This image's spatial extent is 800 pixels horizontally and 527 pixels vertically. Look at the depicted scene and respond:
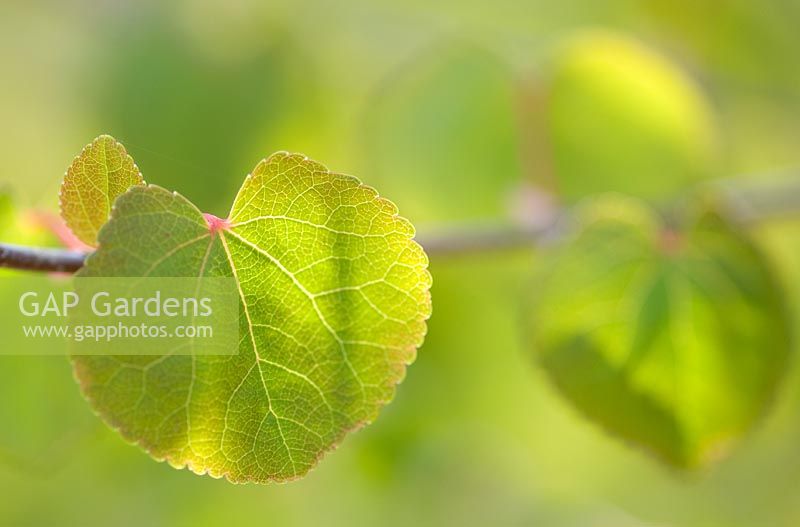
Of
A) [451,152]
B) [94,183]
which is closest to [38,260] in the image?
[94,183]

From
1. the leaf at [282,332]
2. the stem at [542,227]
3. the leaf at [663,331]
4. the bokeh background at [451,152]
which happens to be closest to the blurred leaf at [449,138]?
the bokeh background at [451,152]

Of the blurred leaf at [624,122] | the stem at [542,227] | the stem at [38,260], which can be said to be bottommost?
the stem at [38,260]

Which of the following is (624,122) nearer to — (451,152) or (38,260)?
(451,152)

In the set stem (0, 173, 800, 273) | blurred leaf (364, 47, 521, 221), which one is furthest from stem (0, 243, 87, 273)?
blurred leaf (364, 47, 521, 221)

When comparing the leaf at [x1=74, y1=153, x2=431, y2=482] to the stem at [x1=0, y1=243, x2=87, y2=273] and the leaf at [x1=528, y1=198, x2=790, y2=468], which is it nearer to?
the stem at [x1=0, y1=243, x2=87, y2=273]

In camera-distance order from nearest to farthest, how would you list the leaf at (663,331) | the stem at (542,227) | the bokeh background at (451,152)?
1. the leaf at (663,331)
2. the stem at (542,227)
3. the bokeh background at (451,152)

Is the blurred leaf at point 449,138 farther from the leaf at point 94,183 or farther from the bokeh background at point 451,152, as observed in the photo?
the leaf at point 94,183

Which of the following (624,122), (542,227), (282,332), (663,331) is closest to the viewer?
(282,332)
